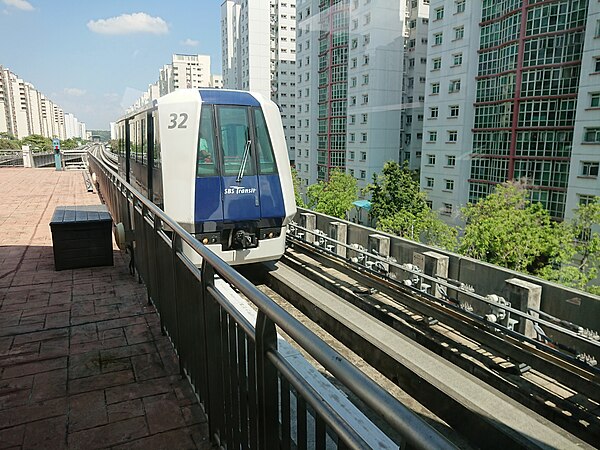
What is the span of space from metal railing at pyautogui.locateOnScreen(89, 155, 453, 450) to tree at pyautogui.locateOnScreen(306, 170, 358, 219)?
132 ft

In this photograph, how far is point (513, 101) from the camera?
32062 mm

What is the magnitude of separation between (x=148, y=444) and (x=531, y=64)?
114 ft

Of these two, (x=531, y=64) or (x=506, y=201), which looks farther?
(x=531, y=64)

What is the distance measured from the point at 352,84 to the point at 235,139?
42642 millimetres

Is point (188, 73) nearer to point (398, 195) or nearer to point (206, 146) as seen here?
point (398, 195)

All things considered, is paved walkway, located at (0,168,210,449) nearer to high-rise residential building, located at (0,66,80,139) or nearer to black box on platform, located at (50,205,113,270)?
black box on platform, located at (50,205,113,270)

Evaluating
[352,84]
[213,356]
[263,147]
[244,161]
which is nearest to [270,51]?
[352,84]

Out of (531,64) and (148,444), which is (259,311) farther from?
(531,64)

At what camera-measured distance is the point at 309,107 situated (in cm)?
5778

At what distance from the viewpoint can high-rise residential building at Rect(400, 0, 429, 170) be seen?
47938 mm

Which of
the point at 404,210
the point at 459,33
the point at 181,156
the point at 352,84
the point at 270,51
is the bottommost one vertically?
the point at 404,210

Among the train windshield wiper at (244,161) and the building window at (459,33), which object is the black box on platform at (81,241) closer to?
the train windshield wiper at (244,161)

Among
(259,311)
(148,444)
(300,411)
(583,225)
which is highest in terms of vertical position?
(259,311)

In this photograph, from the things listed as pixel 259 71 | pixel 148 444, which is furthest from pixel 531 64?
pixel 259 71
